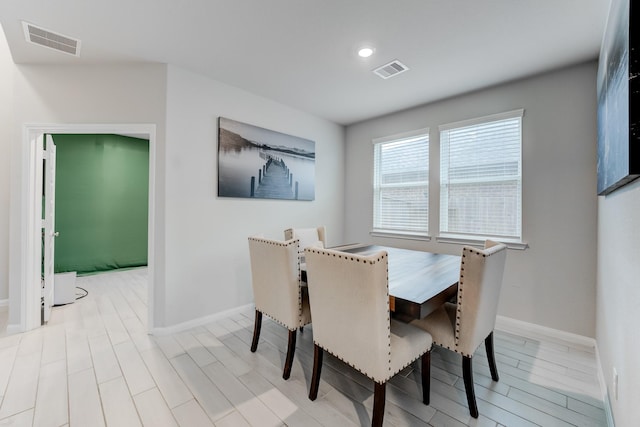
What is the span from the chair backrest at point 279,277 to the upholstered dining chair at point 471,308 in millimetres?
904

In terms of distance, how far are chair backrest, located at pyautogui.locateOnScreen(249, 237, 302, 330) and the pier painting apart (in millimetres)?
1189

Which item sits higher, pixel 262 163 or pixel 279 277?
pixel 262 163

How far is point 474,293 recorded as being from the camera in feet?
5.12

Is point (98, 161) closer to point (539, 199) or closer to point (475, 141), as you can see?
point (475, 141)

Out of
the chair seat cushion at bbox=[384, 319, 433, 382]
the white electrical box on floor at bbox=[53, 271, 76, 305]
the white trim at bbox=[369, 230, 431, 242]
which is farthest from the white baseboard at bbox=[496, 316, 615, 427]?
the white electrical box on floor at bbox=[53, 271, 76, 305]

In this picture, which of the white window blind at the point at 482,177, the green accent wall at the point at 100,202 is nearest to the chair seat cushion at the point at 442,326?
the white window blind at the point at 482,177

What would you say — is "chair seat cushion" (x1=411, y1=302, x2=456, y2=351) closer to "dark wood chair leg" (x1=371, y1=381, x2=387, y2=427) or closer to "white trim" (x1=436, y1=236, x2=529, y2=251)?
"dark wood chair leg" (x1=371, y1=381, x2=387, y2=427)

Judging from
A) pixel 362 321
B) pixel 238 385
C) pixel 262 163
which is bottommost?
pixel 238 385

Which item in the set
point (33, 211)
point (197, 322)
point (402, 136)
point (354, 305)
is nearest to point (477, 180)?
point (402, 136)

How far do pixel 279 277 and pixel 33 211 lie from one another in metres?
2.55

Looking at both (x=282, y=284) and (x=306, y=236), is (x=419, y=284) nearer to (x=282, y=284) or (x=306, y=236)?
(x=282, y=284)

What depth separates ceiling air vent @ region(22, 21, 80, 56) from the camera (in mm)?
2027

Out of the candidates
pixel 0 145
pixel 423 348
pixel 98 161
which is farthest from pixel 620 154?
pixel 98 161

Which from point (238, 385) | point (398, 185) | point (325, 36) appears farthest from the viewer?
point (398, 185)
